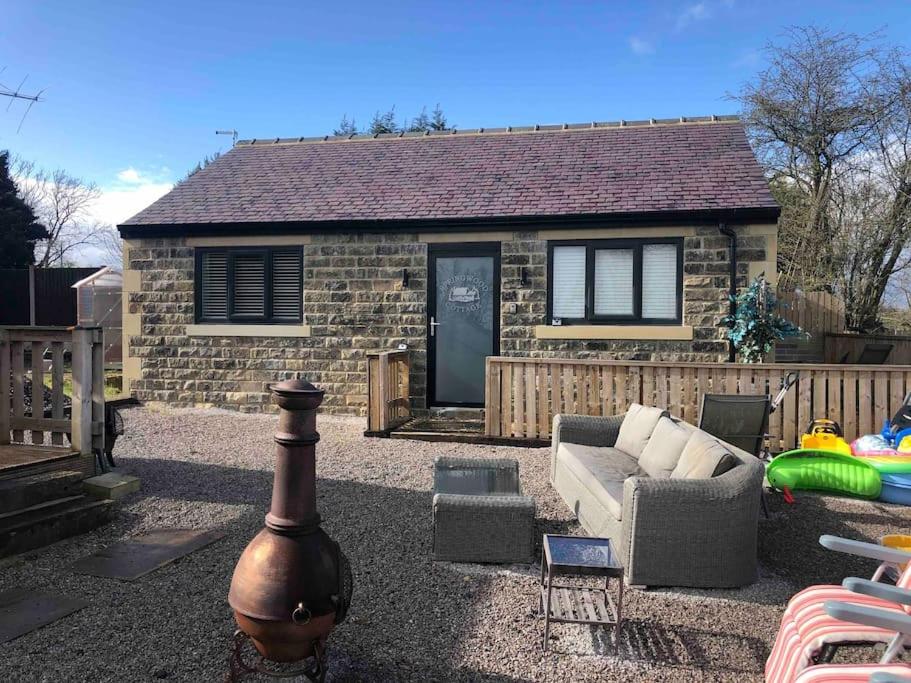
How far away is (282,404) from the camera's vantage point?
2752 mm

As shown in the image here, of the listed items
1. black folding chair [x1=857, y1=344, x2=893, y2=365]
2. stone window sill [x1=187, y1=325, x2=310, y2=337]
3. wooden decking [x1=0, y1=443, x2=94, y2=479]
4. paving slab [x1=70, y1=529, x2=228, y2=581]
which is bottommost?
paving slab [x1=70, y1=529, x2=228, y2=581]

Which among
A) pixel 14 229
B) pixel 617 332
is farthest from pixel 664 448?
pixel 14 229

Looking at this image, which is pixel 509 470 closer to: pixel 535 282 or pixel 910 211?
pixel 535 282

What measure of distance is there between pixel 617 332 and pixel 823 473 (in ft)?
12.9

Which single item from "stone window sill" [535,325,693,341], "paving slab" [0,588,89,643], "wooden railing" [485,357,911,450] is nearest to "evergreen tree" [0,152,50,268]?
"stone window sill" [535,325,693,341]

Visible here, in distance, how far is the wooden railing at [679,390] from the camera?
7.62m

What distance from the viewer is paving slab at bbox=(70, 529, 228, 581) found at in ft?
13.8

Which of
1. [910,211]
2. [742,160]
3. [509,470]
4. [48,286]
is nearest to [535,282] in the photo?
[742,160]

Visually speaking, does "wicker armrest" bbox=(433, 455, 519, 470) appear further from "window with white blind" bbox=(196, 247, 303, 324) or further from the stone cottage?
"window with white blind" bbox=(196, 247, 303, 324)

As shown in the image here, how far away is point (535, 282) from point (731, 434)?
4358 mm

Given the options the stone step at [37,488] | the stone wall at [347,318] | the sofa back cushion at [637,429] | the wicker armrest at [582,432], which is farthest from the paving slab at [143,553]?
the stone wall at [347,318]

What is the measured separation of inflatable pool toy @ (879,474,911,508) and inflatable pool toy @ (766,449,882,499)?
0.08 m

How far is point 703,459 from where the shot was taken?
4340mm

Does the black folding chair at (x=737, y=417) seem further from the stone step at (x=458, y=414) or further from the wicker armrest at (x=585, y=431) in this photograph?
the stone step at (x=458, y=414)
